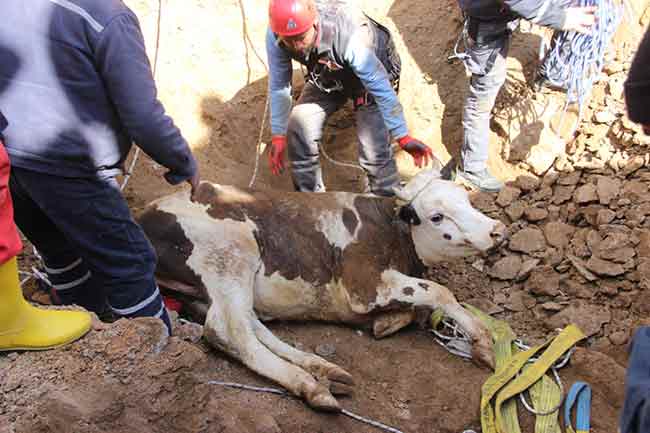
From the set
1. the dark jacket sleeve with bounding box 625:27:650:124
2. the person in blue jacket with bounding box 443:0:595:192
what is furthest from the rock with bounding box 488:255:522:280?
Answer: the dark jacket sleeve with bounding box 625:27:650:124

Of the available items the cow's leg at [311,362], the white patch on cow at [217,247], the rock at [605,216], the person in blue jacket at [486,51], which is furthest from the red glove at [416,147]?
the cow's leg at [311,362]

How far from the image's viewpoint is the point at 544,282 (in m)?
4.41

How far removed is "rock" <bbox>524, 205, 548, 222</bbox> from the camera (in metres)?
4.93

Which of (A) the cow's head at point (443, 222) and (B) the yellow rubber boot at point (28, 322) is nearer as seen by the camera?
(B) the yellow rubber boot at point (28, 322)

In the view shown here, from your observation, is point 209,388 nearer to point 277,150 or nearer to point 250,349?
point 250,349

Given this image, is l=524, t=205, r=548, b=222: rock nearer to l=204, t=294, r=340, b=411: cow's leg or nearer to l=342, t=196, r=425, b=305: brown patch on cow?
l=342, t=196, r=425, b=305: brown patch on cow

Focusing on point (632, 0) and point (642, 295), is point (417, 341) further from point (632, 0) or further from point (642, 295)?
point (632, 0)

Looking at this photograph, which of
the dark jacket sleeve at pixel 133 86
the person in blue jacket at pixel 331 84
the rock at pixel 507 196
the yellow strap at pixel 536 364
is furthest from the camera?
the rock at pixel 507 196

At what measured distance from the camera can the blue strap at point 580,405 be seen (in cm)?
294

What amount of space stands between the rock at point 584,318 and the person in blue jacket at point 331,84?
1.46 m

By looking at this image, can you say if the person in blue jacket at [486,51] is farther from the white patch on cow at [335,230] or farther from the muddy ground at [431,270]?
the white patch on cow at [335,230]

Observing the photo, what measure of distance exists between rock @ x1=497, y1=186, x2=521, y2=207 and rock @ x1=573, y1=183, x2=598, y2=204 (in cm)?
50

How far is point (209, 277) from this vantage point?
3.51 metres

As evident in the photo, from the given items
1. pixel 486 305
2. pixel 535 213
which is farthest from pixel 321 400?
pixel 535 213
